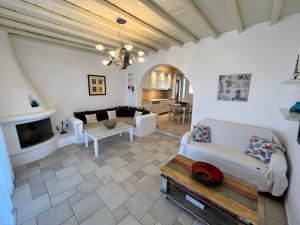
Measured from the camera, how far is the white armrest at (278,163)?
183 centimetres

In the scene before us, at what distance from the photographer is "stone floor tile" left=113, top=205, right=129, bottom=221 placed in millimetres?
1645

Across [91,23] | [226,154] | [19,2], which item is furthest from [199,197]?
[19,2]

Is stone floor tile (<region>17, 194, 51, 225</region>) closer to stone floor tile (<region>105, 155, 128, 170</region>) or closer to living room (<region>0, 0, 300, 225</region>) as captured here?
living room (<region>0, 0, 300, 225</region>)

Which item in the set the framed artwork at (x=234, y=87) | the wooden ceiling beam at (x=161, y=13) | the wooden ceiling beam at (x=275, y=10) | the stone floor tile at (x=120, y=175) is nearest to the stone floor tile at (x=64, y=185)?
the stone floor tile at (x=120, y=175)

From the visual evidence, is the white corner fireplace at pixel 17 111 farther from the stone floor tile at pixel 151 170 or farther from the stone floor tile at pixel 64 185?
the stone floor tile at pixel 151 170

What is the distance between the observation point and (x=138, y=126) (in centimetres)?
418

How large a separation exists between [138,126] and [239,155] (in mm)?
2752

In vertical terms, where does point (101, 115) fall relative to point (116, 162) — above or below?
above

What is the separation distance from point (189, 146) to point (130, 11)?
2.70 metres

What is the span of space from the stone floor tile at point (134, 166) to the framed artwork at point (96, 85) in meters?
3.07

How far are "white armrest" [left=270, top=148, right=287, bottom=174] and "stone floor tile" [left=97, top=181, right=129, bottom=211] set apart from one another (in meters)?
2.23

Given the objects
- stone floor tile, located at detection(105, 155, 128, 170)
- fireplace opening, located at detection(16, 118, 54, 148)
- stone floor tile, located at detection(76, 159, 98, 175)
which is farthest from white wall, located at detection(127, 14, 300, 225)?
fireplace opening, located at detection(16, 118, 54, 148)

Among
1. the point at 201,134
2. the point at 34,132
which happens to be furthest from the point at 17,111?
the point at 201,134

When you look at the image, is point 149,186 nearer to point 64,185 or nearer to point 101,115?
point 64,185
